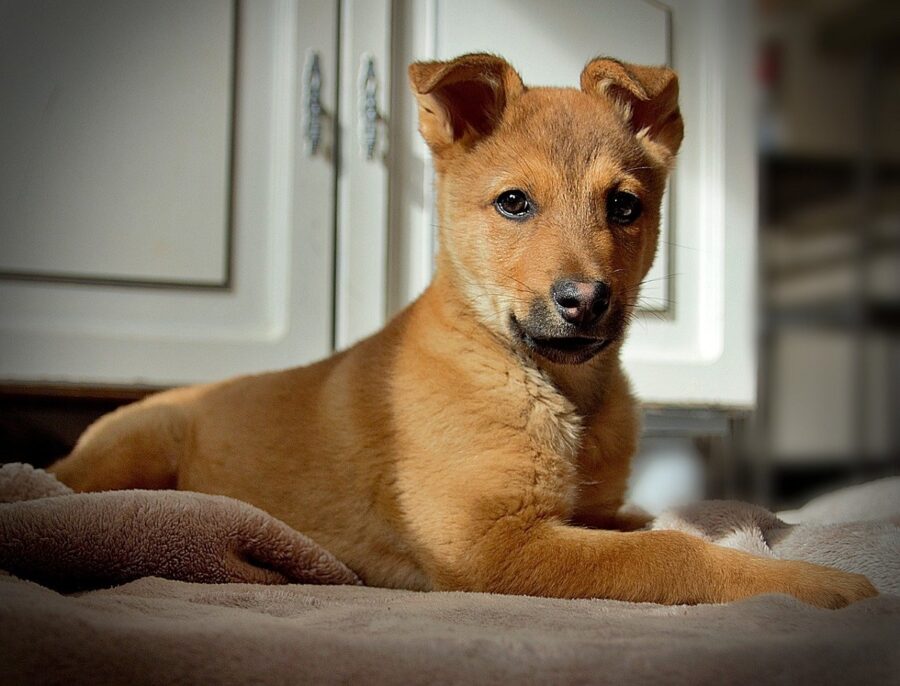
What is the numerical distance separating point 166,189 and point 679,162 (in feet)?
5.59

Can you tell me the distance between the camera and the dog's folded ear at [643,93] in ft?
5.54

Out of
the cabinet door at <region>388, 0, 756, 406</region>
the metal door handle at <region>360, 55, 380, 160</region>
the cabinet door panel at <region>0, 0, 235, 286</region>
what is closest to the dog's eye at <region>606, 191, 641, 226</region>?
the cabinet door at <region>388, 0, 756, 406</region>

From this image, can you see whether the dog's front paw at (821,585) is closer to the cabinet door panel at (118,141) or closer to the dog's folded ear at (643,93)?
the dog's folded ear at (643,93)

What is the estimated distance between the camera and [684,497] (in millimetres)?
3039

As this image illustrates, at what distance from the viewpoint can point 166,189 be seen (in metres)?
2.50

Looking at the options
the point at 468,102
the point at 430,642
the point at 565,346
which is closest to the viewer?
the point at 430,642

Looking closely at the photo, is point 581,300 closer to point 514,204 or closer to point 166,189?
point 514,204

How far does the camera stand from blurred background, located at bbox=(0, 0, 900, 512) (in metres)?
2.41

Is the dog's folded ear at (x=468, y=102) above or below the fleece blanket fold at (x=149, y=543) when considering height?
above

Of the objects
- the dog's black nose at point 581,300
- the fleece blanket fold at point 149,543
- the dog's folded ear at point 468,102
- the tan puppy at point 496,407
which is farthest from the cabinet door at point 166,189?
the dog's black nose at point 581,300

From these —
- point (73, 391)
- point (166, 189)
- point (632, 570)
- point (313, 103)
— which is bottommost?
point (632, 570)

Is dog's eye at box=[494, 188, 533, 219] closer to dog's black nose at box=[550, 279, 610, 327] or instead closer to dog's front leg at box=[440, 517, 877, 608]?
dog's black nose at box=[550, 279, 610, 327]

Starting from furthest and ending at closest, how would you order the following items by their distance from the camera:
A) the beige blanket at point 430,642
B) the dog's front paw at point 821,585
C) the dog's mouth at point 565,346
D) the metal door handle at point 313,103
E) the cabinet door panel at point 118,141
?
the metal door handle at point 313,103, the cabinet door panel at point 118,141, the dog's mouth at point 565,346, the dog's front paw at point 821,585, the beige blanket at point 430,642

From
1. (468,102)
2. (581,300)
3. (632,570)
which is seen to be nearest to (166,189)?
(468,102)
